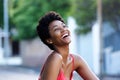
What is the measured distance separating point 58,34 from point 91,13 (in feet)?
67.4

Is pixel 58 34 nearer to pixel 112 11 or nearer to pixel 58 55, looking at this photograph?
pixel 58 55

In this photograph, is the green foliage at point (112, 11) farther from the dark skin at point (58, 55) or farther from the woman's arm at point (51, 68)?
the woman's arm at point (51, 68)

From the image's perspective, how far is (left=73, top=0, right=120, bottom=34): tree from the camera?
70.3 feet

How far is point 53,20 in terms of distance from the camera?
300 cm

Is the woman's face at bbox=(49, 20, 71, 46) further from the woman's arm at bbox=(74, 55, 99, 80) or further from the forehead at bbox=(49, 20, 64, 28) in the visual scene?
the woman's arm at bbox=(74, 55, 99, 80)

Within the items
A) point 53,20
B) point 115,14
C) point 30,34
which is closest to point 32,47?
point 30,34

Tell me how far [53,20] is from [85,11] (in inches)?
805

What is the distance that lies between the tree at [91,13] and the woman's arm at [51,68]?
60.9 ft

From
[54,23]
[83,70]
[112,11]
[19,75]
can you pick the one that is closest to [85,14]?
[112,11]

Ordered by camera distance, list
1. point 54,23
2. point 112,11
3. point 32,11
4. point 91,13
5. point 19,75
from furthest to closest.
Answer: point 32,11, point 91,13, point 19,75, point 112,11, point 54,23

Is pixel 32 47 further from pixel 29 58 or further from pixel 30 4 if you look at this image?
Result: pixel 30 4

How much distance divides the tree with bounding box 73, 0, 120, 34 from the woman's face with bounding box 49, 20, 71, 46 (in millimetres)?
18456

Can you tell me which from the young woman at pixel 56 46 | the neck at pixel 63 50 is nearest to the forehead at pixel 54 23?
the young woman at pixel 56 46

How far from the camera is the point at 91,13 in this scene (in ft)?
76.8
